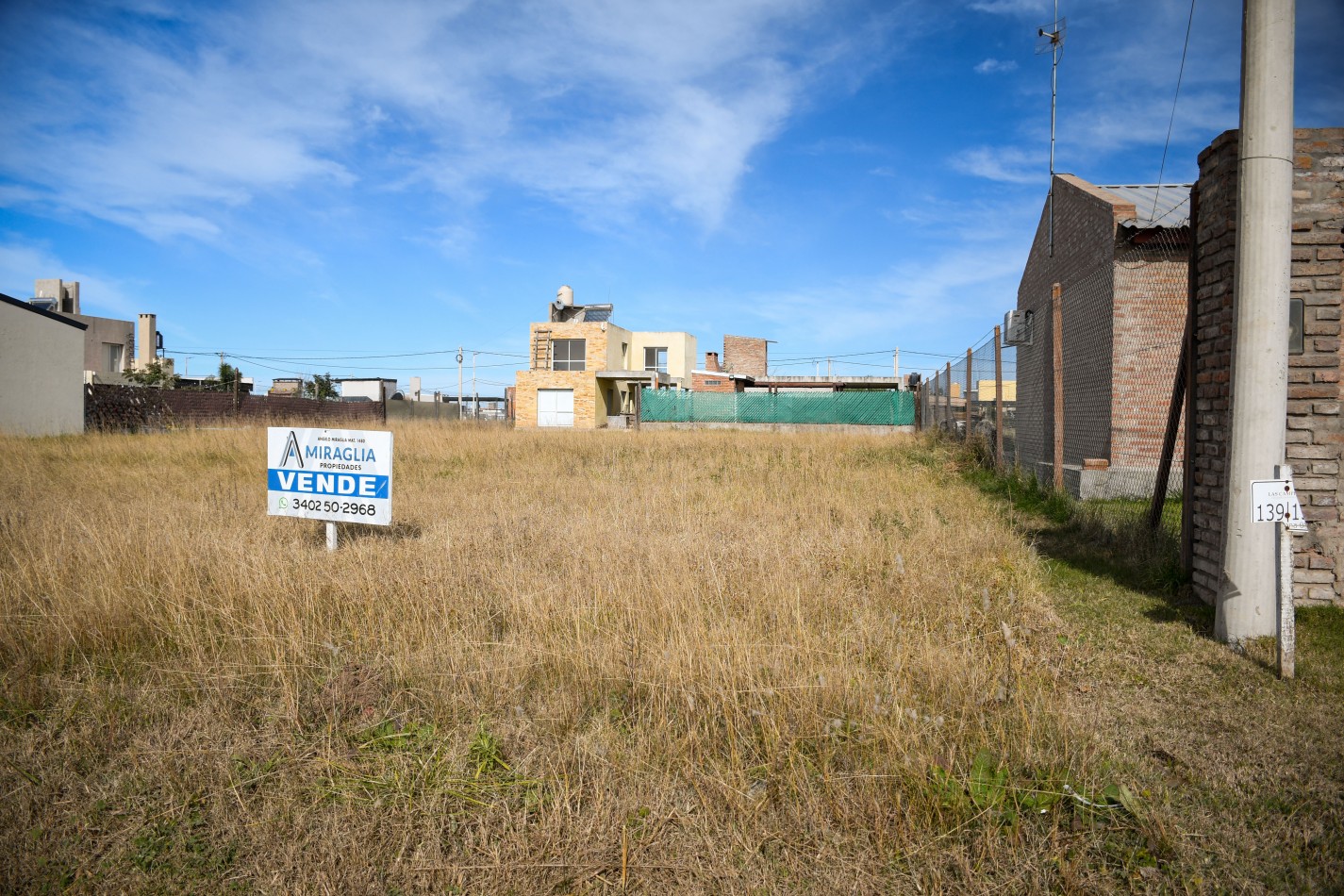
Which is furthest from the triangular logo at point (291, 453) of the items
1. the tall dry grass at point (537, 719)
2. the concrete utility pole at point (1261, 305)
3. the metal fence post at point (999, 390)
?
the metal fence post at point (999, 390)

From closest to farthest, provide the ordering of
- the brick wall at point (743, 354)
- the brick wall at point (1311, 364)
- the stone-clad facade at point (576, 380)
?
the brick wall at point (1311, 364) → the stone-clad facade at point (576, 380) → the brick wall at point (743, 354)

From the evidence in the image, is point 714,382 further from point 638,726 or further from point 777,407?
point 638,726

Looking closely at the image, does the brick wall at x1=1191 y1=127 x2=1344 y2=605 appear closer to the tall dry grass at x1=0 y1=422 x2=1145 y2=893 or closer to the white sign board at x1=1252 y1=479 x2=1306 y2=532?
the white sign board at x1=1252 y1=479 x2=1306 y2=532

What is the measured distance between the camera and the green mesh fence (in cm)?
3819

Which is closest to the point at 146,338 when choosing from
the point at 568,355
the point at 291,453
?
the point at 568,355

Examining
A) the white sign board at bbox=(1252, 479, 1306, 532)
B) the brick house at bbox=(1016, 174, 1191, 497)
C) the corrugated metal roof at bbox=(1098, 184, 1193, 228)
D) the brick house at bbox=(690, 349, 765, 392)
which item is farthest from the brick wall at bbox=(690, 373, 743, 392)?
the white sign board at bbox=(1252, 479, 1306, 532)

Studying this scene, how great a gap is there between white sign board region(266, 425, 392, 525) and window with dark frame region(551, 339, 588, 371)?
3476cm

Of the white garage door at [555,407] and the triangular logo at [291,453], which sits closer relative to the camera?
the triangular logo at [291,453]

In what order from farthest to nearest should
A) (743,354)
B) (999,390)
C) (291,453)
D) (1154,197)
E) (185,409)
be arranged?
(743,354)
(185,409)
(1154,197)
(999,390)
(291,453)

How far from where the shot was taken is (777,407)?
39.7 meters

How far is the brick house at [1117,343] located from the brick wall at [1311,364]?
15.0 feet

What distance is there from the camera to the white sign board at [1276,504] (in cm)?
378

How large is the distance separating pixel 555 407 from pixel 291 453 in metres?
34.5

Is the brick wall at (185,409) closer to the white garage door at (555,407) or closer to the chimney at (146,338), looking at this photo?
the white garage door at (555,407)
